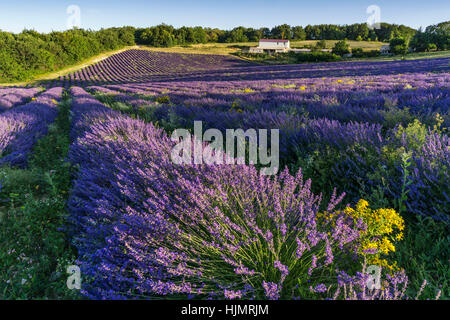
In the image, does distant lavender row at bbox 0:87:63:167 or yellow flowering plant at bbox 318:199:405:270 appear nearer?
yellow flowering plant at bbox 318:199:405:270

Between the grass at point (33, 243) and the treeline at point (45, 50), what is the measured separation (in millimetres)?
43643

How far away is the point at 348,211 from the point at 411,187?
585mm

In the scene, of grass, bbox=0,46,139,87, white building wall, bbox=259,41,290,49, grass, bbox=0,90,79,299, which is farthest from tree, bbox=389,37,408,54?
grass, bbox=0,46,139,87

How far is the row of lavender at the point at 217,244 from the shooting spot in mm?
1081

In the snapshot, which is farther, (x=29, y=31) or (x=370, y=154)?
(x=29, y=31)

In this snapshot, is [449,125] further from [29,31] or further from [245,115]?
[29,31]

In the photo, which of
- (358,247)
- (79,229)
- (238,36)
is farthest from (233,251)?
(238,36)

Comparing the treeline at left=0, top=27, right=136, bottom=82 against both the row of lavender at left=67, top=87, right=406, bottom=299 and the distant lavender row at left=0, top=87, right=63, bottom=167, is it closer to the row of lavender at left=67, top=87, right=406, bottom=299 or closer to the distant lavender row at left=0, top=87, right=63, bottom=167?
the distant lavender row at left=0, top=87, right=63, bottom=167

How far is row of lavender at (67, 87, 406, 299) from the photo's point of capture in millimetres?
1081

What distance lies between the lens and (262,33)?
7119cm

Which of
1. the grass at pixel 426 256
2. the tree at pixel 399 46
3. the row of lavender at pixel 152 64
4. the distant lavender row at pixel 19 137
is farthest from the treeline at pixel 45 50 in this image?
the tree at pixel 399 46

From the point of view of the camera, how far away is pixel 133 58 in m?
45.2

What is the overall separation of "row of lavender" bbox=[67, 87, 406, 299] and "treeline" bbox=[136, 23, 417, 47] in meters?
64.8

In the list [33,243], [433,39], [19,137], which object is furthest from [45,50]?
[433,39]
